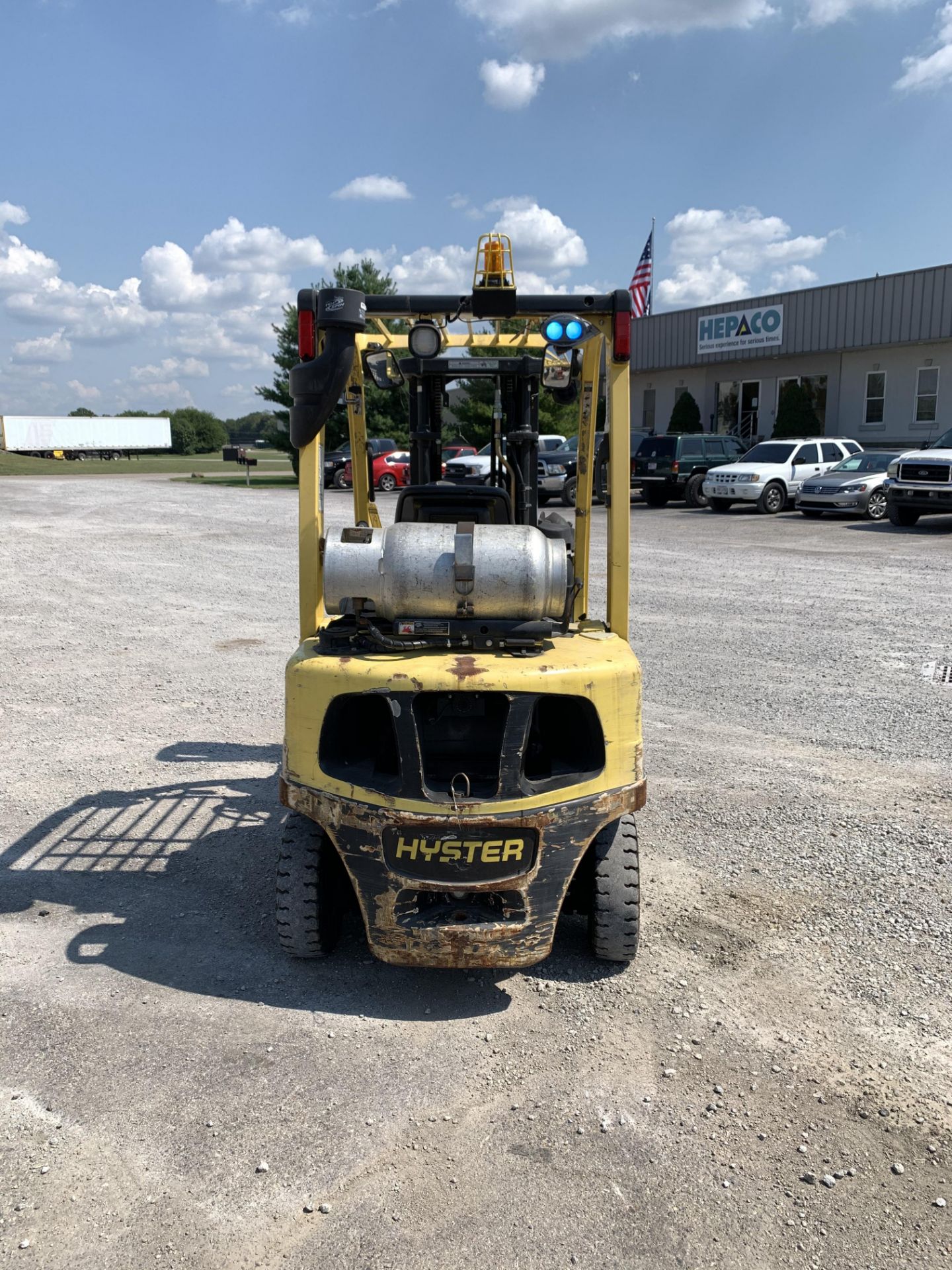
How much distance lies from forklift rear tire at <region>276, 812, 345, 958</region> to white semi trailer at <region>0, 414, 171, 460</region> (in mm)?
72469

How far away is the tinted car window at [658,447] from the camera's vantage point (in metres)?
25.6

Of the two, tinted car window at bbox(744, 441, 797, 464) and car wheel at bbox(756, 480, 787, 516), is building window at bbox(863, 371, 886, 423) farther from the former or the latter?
car wheel at bbox(756, 480, 787, 516)

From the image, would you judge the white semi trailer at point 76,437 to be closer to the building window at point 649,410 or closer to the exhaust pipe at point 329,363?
the building window at point 649,410

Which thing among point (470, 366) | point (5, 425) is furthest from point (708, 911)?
point (5, 425)

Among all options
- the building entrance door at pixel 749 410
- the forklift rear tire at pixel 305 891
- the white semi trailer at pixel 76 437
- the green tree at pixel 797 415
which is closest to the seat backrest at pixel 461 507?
the forklift rear tire at pixel 305 891

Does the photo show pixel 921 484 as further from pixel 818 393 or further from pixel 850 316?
pixel 818 393

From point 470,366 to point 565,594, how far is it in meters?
1.64

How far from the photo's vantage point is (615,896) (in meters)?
3.97

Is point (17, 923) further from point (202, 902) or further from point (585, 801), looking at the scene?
point (585, 801)

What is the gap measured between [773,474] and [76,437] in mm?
61271

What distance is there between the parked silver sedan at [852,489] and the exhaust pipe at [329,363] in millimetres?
19390

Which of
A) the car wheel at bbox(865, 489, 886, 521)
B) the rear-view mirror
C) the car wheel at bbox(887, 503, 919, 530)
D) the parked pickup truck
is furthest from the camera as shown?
the car wheel at bbox(865, 489, 886, 521)

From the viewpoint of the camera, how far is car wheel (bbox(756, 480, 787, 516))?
76.6 ft

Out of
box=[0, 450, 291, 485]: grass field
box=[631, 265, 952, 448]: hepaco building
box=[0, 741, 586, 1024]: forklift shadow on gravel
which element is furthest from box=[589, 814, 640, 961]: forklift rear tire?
box=[0, 450, 291, 485]: grass field
